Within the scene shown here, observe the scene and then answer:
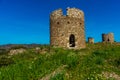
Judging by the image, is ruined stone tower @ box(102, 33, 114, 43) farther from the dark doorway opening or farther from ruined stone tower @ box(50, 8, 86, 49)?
ruined stone tower @ box(50, 8, 86, 49)

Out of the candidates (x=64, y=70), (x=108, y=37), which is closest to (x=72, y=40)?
(x=64, y=70)

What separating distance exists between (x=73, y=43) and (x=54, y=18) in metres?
3.90

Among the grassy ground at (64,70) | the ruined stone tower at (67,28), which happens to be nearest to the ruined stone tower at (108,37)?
the ruined stone tower at (67,28)

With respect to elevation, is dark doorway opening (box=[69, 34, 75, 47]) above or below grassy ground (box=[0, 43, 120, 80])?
above

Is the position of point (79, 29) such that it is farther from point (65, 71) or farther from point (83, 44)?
point (65, 71)

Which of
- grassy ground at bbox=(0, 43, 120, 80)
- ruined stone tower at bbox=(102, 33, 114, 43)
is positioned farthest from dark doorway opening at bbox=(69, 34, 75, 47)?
ruined stone tower at bbox=(102, 33, 114, 43)

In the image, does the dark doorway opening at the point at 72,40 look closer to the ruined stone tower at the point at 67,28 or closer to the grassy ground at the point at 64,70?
the ruined stone tower at the point at 67,28

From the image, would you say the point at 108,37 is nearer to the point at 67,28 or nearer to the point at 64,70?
the point at 67,28

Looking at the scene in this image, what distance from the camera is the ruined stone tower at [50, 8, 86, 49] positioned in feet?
97.3

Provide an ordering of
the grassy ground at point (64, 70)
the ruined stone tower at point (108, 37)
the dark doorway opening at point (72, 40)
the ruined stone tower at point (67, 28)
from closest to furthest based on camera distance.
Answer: the grassy ground at point (64, 70)
the ruined stone tower at point (67, 28)
the dark doorway opening at point (72, 40)
the ruined stone tower at point (108, 37)

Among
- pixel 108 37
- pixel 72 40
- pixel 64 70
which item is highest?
pixel 108 37

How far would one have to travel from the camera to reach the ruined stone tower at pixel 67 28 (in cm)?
2966

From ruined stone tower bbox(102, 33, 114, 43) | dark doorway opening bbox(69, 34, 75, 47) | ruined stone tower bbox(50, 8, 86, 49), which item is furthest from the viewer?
ruined stone tower bbox(102, 33, 114, 43)

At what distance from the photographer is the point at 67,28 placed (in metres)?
29.6
